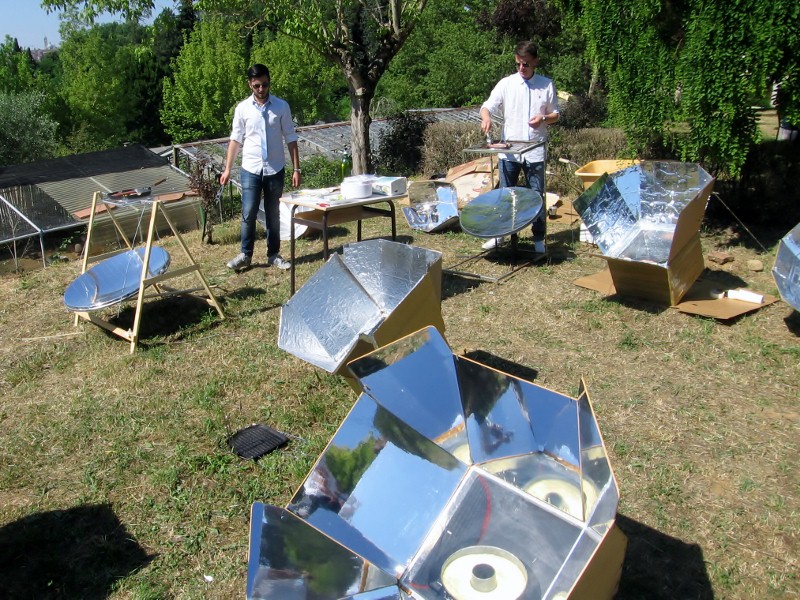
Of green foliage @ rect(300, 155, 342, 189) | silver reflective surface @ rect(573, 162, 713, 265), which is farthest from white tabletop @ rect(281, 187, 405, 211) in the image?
green foliage @ rect(300, 155, 342, 189)

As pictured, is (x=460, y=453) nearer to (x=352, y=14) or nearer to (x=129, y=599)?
(x=129, y=599)

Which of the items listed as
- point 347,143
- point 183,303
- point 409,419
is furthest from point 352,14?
point 409,419

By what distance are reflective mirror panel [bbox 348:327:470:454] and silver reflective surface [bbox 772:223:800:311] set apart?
295 cm

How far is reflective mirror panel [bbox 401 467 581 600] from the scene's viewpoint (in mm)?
2281

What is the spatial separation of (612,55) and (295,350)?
4.81 metres

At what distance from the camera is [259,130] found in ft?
20.6

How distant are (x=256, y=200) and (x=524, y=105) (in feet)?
8.97

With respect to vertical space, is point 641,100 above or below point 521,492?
above

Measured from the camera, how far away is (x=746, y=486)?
130 inches

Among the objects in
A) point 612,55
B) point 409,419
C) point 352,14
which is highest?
point 352,14

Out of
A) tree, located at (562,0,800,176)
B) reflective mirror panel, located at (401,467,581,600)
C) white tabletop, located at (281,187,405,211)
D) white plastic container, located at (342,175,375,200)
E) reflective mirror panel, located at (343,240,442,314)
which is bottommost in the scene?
reflective mirror panel, located at (401,467,581,600)

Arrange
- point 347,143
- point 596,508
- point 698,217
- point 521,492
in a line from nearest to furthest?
point 596,508 → point 521,492 → point 698,217 → point 347,143

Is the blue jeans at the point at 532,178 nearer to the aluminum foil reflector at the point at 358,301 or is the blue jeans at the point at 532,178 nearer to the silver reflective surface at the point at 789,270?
the silver reflective surface at the point at 789,270

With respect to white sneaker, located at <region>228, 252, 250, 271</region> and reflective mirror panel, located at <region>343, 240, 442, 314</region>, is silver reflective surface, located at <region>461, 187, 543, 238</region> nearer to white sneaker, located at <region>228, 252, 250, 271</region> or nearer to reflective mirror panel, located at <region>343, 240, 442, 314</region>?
reflective mirror panel, located at <region>343, 240, 442, 314</region>
